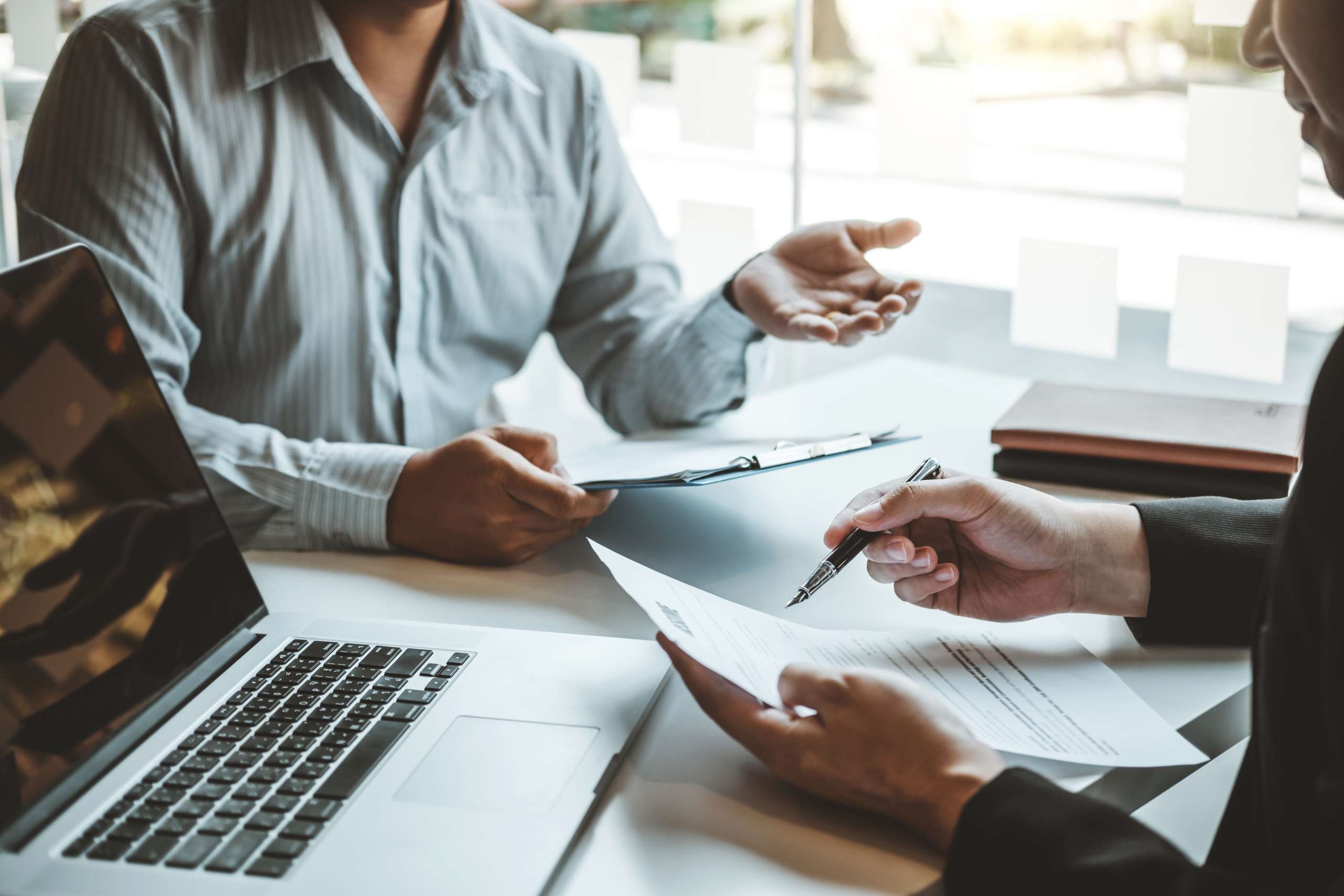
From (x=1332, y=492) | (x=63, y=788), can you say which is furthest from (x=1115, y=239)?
(x=63, y=788)

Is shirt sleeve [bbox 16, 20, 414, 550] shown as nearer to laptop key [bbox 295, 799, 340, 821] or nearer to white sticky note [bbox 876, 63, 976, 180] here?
laptop key [bbox 295, 799, 340, 821]

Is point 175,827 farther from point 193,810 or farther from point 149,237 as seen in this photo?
point 149,237

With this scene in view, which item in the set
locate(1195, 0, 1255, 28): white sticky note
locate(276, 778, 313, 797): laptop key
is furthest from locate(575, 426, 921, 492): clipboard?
locate(1195, 0, 1255, 28): white sticky note

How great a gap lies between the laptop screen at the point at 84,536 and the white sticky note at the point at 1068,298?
141 cm

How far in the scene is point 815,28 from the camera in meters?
3.31

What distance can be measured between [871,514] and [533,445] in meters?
0.36

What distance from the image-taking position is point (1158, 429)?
1303 millimetres

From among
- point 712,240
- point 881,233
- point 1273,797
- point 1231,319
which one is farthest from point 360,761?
point 712,240

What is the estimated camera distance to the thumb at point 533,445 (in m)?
1.14

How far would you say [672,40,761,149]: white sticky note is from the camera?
2.28m

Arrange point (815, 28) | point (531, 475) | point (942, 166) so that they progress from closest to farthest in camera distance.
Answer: point (531, 475)
point (942, 166)
point (815, 28)

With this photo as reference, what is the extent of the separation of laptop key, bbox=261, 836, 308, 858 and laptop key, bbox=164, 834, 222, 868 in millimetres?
27

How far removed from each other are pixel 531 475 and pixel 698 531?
185 mm

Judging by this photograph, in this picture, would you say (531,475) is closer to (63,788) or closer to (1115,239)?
(63,788)
